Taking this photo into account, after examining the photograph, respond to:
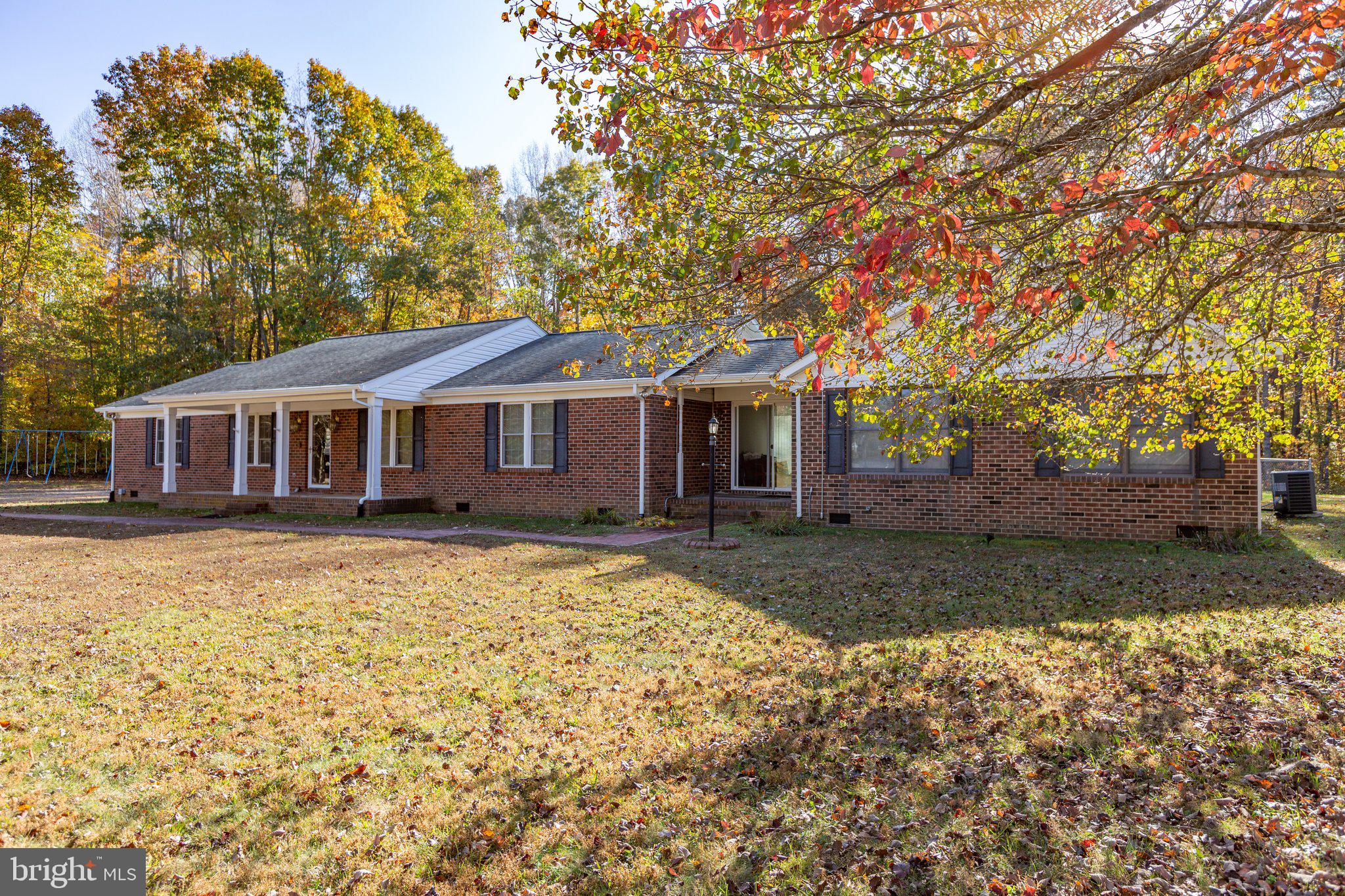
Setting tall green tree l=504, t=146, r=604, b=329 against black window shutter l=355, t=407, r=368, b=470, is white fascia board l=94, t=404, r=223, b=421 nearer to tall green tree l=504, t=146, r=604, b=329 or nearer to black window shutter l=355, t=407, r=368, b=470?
black window shutter l=355, t=407, r=368, b=470

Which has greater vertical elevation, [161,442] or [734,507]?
[161,442]

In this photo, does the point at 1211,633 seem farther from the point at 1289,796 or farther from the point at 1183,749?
the point at 1289,796

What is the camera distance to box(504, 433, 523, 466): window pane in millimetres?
15945

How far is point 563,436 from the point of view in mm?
15422

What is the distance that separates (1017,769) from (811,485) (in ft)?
32.2

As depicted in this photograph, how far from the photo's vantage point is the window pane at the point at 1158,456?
1066cm

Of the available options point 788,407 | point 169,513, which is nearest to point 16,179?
point 169,513

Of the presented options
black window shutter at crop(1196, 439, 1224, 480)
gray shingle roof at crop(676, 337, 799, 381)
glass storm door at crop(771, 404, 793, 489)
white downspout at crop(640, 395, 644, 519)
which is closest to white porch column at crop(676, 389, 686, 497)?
gray shingle roof at crop(676, 337, 799, 381)

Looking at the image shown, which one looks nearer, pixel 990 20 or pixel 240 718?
pixel 240 718

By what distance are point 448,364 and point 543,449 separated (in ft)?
→ 11.9

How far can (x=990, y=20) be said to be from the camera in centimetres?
461

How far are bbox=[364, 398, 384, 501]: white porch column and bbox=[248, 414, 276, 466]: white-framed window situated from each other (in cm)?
527

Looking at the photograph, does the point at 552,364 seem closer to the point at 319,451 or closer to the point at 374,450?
the point at 374,450

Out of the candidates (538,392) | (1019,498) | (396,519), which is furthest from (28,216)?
(1019,498)
